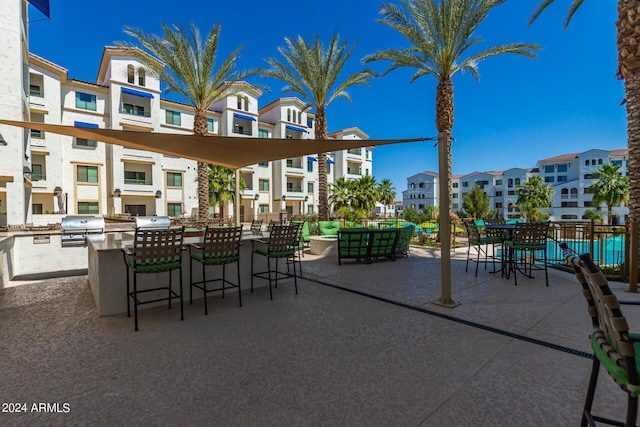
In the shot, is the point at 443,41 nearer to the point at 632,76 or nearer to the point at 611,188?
the point at 632,76

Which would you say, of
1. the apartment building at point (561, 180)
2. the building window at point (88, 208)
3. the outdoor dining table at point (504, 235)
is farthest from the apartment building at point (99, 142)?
the apartment building at point (561, 180)

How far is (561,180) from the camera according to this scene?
49.2 metres

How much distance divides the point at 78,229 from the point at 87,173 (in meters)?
17.6

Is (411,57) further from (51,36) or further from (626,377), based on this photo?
(51,36)

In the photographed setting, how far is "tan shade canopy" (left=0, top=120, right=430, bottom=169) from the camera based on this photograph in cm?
451

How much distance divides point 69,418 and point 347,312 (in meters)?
3.10

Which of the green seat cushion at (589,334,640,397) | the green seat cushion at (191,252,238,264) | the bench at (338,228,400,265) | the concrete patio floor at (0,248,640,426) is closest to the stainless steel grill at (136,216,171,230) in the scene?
the concrete patio floor at (0,248,640,426)

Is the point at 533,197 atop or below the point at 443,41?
below

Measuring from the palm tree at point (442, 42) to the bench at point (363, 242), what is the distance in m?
5.26

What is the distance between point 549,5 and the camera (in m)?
8.80

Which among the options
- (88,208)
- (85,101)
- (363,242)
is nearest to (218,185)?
(88,208)

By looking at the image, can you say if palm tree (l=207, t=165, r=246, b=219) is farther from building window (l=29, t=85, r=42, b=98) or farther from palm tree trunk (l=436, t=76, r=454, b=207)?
palm tree trunk (l=436, t=76, r=454, b=207)

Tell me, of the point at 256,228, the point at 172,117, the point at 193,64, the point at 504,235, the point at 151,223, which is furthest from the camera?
the point at 172,117

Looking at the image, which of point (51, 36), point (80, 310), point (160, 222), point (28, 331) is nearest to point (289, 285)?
point (80, 310)
